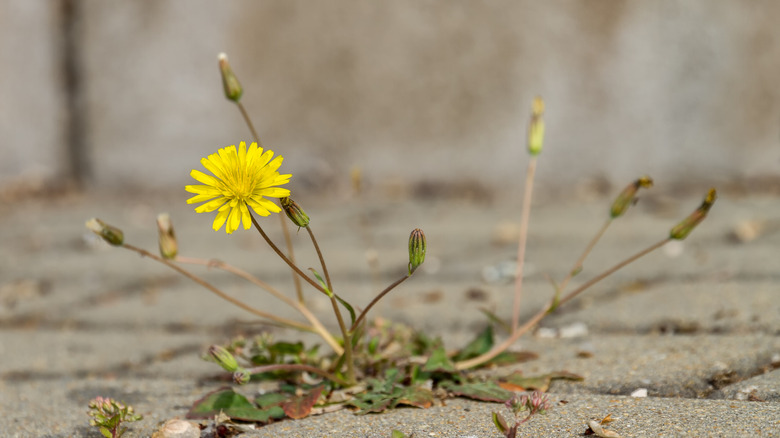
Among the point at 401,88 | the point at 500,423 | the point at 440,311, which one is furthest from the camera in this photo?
the point at 401,88

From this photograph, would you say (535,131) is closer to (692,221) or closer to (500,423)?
(692,221)

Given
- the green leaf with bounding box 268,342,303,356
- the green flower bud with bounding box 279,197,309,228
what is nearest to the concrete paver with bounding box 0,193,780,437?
the green leaf with bounding box 268,342,303,356

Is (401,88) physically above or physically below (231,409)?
above

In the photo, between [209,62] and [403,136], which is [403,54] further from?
[209,62]

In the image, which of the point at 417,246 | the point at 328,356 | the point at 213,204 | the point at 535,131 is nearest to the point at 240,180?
the point at 213,204

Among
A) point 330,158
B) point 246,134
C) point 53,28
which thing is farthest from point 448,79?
point 53,28

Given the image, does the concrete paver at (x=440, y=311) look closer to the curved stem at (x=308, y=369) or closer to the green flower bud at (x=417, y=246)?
the curved stem at (x=308, y=369)

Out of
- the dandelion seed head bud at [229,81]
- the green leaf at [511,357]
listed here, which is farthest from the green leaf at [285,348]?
the dandelion seed head bud at [229,81]
